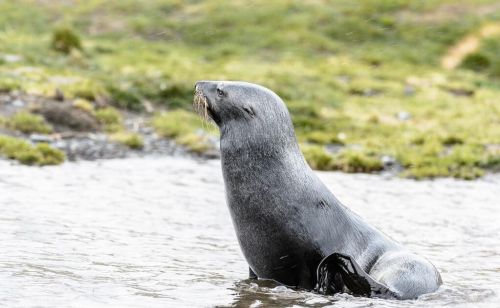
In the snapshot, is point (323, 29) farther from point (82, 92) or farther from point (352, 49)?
point (82, 92)

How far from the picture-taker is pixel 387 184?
1534 centimetres

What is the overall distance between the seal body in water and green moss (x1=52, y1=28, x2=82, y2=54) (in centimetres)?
1879

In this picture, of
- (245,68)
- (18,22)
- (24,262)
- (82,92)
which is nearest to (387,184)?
(82,92)

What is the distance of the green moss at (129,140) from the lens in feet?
55.9

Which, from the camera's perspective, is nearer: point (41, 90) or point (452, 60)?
point (41, 90)

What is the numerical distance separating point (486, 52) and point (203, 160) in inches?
720

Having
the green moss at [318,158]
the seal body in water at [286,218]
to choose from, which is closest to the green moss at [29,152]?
the green moss at [318,158]

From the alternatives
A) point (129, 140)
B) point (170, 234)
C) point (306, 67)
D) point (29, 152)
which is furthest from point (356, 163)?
point (306, 67)

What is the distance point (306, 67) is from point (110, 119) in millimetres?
12380

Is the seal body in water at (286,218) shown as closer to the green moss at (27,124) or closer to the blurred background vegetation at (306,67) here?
the blurred background vegetation at (306,67)

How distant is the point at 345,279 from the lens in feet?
23.1

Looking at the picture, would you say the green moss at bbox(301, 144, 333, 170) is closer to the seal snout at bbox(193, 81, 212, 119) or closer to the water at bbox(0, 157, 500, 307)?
the water at bbox(0, 157, 500, 307)

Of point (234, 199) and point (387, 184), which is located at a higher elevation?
point (234, 199)

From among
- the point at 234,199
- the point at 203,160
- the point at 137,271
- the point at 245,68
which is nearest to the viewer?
the point at 234,199
